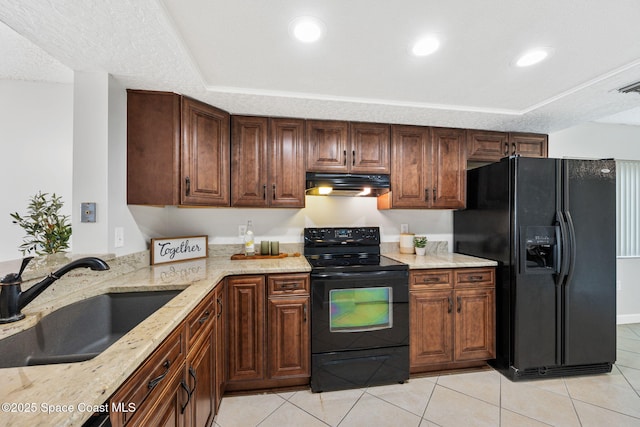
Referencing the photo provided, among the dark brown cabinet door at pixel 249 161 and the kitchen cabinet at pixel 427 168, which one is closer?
the dark brown cabinet door at pixel 249 161

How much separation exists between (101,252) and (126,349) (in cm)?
112

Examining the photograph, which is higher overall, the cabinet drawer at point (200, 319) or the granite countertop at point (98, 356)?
the granite countertop at point (98, 356)

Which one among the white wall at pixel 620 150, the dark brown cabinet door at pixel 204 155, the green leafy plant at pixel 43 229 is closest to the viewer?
the green leafy plant at pixel 43 229

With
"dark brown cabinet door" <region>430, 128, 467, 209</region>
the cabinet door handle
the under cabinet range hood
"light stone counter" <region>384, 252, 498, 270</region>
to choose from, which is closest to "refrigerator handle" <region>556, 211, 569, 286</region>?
"light stone counter" <region>384, 252, 498, 270</region>

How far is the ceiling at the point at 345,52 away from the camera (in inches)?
46.0

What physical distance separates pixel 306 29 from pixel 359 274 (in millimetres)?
1609

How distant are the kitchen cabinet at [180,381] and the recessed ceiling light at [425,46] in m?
1.83

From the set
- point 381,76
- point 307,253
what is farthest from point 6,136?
point 381,76

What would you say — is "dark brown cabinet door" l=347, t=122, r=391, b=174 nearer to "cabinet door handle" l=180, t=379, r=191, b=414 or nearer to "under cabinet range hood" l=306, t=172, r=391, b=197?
"under cabinet range hood" l=306, t=172, r=391, b=197

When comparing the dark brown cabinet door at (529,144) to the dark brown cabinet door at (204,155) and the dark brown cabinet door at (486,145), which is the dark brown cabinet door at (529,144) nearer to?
the dark brown cabinet door at (486,145)

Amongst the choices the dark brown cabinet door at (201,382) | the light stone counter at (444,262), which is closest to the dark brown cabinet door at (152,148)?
the dark brown cabinet door at (201,382)

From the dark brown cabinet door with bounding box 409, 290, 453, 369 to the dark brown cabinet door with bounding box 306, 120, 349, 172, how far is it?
1297 mm

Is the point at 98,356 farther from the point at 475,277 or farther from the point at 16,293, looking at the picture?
the point at 475,277

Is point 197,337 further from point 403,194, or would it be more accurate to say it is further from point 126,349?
point 403,194
